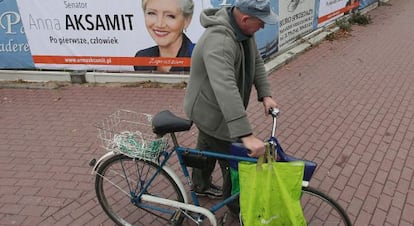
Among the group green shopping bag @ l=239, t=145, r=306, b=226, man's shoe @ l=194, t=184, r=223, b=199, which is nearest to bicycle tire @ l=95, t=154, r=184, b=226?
man's shoe @ l=194, t=184, r=223, b=199

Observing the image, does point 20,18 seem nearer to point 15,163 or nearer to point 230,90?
point 15,163

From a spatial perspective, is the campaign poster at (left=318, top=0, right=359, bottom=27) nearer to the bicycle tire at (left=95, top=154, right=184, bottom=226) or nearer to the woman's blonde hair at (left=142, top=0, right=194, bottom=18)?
the woman's blonde hair at (left=142, top=0, right=194, bottom=18)

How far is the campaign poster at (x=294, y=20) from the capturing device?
7.07 meters

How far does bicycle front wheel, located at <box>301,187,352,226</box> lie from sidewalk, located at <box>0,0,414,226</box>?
15.6 inches

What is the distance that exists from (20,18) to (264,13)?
5.47 meters

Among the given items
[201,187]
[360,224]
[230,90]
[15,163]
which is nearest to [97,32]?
[15,163]

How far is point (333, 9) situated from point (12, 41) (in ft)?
24.5

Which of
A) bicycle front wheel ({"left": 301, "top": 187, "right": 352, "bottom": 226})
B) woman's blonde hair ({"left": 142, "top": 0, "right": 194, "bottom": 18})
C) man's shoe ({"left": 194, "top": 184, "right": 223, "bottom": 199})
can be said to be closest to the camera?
bicycle front wheel ({"left": 301, "top": 187, "right": 352, "bottom": 226})

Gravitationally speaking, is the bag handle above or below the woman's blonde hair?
below

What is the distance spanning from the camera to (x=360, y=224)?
10.2 feet

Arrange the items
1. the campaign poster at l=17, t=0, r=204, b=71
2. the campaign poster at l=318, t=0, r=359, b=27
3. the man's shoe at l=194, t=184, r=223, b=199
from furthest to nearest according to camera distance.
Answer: the campaign poster at l=318, t=0, r=359, b=27 → the campaign poster at l=17, t=0, r=204, b=71 → the man's shoe at l=194, t=184, r=223, b=199

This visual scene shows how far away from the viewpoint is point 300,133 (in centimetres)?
455

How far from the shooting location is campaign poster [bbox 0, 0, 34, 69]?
20.2ft

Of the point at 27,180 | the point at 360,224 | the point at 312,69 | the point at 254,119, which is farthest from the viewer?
the point at 312,69
